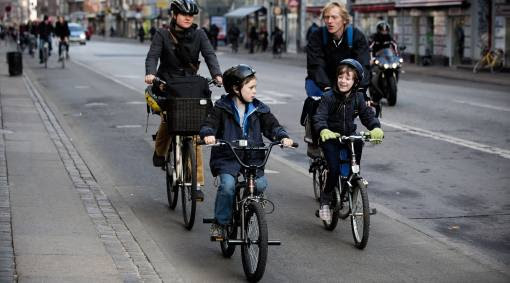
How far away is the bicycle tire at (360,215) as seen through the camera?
8031mm

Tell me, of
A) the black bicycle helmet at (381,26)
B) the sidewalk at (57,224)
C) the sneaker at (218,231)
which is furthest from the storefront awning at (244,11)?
the sneaker at (218,231)

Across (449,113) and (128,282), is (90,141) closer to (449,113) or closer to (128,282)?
(449,113)

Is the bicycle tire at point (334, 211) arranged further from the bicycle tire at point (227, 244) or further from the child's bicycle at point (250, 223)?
the child's bicycle at point (250, 223)

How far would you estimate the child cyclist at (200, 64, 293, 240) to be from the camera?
761 cm

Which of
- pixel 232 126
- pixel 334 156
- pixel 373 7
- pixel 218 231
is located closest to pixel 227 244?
pixel 218 231

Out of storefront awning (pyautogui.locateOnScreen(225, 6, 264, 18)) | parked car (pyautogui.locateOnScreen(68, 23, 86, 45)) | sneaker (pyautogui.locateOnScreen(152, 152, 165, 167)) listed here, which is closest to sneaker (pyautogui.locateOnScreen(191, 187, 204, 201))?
sneaker (pyautogui.locateOnScreen(152, 152, 165, 167))

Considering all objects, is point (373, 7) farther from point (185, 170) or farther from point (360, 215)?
point (360, 215)

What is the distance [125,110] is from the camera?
69.4 ft

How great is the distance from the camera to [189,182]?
29.8 ft

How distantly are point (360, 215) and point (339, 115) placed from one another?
0.92 meters

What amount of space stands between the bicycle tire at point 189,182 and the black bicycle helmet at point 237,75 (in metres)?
1.33

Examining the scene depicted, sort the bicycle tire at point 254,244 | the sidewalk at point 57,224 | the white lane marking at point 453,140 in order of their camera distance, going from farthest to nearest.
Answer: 1. the white lane marking at point 453,140
2. the sidewalk at point 57,224
3. the bicycle tire at point 254,244

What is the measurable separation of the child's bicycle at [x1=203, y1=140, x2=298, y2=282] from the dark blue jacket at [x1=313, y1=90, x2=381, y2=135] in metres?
1.20

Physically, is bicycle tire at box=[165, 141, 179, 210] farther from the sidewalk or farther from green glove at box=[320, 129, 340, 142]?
green glove at box=[320, 129, 340, 142]
